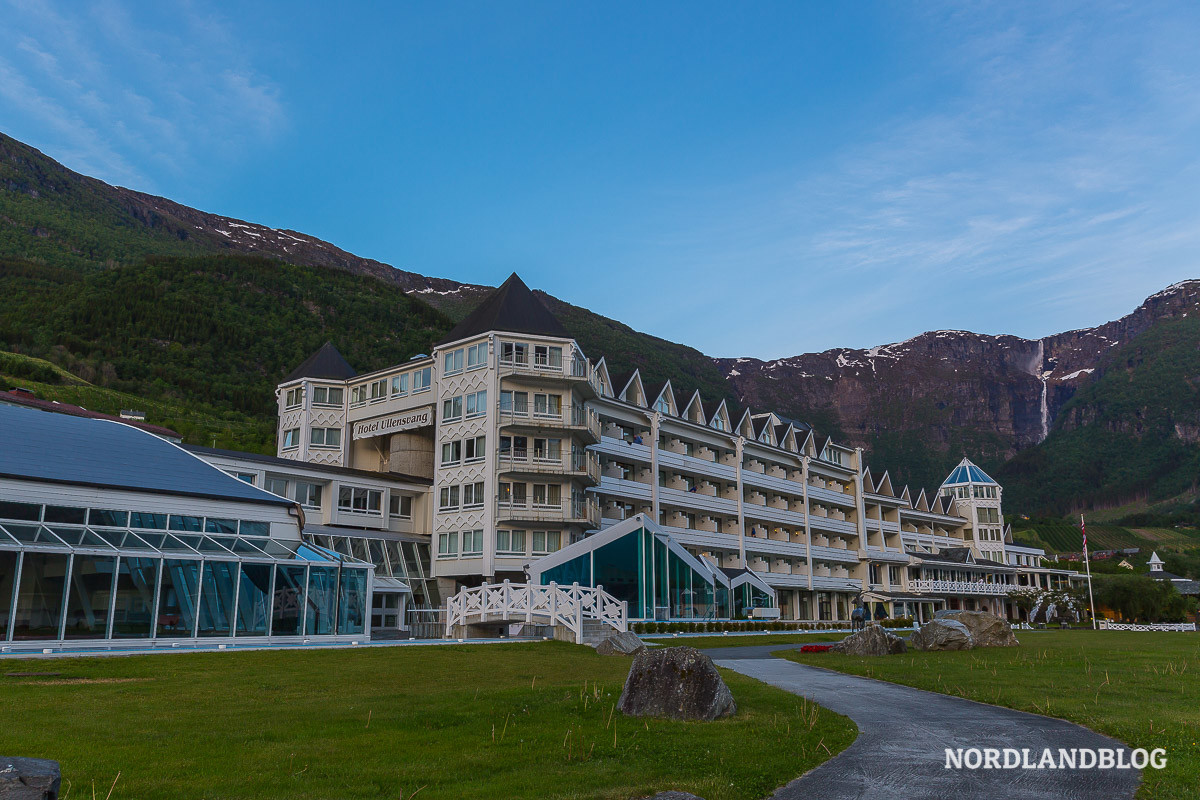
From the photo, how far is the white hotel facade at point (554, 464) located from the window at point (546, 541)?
0.29ft

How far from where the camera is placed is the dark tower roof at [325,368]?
216 ft

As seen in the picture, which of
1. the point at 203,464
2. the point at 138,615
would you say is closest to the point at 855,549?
the point at 203,464

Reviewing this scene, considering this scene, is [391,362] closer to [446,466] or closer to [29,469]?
[446,466]

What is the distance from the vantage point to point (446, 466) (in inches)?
2188

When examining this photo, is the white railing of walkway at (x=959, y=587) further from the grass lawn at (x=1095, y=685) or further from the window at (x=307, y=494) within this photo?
the window at (x=307, y=494)

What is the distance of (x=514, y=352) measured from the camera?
54906 mm

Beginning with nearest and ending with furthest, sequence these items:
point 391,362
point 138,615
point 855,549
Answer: point 138,615
point 855,549
point 391,362

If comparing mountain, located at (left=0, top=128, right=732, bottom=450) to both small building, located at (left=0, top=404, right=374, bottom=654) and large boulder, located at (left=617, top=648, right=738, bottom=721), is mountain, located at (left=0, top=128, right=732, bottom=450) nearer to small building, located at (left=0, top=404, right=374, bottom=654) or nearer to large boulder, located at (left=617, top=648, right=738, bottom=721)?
small building, located at (left=0, top=404, right=374, bottom=654)

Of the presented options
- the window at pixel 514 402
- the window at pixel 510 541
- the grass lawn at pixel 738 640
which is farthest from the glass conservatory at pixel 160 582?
the window at pixel 514 402

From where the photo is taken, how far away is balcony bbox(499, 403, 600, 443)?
176 ft

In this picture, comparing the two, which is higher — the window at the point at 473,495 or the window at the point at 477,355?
the window at the point at 477,355

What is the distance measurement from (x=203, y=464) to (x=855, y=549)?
72697 mm

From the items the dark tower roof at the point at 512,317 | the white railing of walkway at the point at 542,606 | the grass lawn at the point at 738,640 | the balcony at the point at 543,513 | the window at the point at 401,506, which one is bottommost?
the grass lawn at the point at 738,640

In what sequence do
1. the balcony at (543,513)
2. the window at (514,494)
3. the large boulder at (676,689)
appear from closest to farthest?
1. the large boulder at (676,689)
2. the balcony at (543,513)
3. the window at (514,494)
